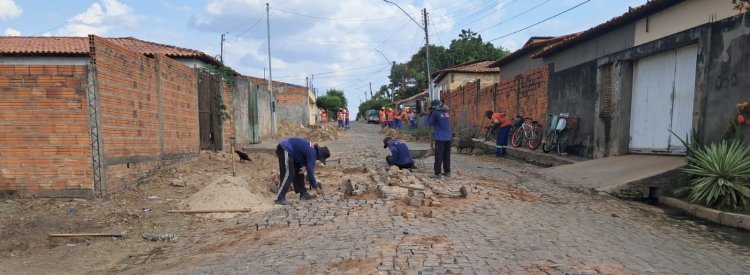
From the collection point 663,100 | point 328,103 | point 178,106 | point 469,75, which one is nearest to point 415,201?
point 663,100

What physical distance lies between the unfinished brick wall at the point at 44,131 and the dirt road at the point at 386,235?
0.33m

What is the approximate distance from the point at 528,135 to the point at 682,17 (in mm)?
4835

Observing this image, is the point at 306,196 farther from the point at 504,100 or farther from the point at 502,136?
the point at 504,100

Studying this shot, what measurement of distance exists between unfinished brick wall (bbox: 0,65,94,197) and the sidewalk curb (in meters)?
8.59

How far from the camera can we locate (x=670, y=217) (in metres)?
6.06

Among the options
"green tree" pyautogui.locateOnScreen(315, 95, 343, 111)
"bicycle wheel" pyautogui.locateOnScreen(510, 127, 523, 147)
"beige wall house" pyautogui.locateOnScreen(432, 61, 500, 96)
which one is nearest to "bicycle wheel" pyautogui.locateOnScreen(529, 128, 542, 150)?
"bicycle wheel" pyautogui.locateOnScreen(510, 127, 523, 147)

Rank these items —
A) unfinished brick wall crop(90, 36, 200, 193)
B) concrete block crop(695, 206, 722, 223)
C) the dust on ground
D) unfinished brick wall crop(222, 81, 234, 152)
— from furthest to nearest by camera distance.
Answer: unfinished brick wall crop(222, 81, 234, 152) → unfinished brick wall crop(90, 36, 200, 193) → concrete block crop(695, 206, 722, 223) → the dust on ground

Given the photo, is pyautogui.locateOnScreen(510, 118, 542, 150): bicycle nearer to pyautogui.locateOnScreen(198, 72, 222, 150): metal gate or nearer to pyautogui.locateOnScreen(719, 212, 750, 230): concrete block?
pyautogui.locateOnScreen(719, 212, 750, 230): concrete block

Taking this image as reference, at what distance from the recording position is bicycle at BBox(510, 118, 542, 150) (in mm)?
13180

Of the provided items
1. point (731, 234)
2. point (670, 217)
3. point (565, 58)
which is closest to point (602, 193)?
point (670, 217)

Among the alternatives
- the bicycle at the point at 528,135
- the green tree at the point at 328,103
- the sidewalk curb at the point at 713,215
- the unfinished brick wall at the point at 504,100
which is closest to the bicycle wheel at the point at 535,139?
the bicycle at the point at 528,135

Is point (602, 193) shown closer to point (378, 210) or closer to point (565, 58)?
point (378, 210)

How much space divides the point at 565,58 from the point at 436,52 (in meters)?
28.5

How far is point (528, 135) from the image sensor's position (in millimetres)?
13555
